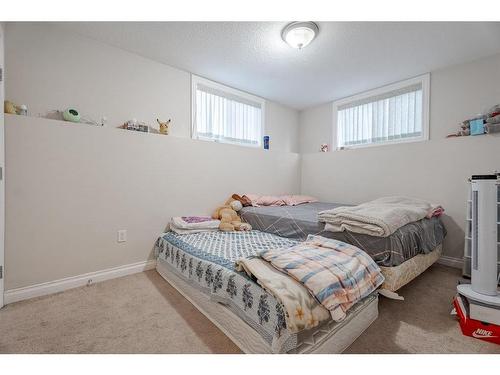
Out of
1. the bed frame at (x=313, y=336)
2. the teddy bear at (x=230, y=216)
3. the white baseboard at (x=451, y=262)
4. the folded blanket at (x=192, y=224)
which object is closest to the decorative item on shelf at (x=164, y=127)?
the folded blanket at (x=192, y=224)

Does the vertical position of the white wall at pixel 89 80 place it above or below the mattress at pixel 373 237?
above

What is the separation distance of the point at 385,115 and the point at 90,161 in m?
3.81

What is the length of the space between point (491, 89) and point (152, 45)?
12.2 ft

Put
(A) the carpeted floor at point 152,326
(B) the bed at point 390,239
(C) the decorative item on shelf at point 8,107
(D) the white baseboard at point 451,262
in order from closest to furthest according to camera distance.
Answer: (A) the carpeted floor at point 152,326, (B) the bed at point 390,239, (C) the decorative item on shelf at point 8,107, (D) the white baseboard at point 451,262

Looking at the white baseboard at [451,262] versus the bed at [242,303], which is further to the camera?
the white baseboard at [451,262]

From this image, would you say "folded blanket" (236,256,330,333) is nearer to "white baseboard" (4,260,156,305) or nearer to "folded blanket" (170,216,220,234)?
"folded blanket" (170,216,220,234)

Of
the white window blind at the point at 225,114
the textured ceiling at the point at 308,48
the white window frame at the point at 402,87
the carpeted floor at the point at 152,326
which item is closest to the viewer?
the carpeted floor at the point at 152,326

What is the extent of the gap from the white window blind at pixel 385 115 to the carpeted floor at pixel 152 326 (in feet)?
6.93

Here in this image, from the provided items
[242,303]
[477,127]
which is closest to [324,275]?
[242,303]

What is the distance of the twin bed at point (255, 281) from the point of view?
→ 110cm

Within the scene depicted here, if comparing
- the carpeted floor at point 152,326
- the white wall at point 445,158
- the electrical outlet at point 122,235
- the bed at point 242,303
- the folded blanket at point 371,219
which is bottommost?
the carpeted floor at point 152,326

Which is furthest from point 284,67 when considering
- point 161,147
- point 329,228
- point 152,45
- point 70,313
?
point 70,313

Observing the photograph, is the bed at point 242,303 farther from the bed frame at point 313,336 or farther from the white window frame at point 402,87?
the white window frame at point 402,87

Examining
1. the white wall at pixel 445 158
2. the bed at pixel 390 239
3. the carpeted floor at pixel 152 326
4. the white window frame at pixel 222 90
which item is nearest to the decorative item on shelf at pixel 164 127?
the white window frame at pixel 222 90
